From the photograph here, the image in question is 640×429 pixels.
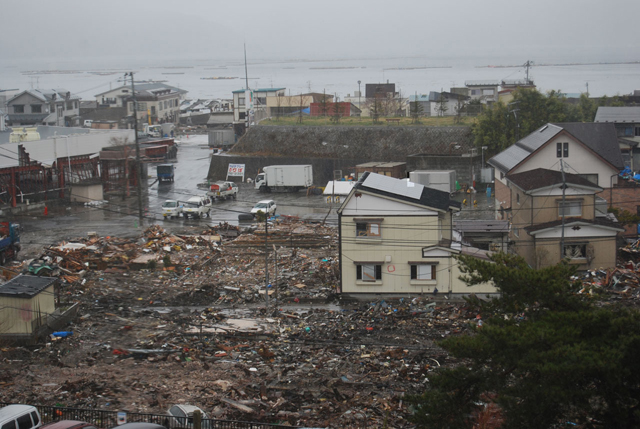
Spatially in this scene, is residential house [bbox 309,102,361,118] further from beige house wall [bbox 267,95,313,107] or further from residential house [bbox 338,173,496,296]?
residential house [bbox 338,173,496,296]

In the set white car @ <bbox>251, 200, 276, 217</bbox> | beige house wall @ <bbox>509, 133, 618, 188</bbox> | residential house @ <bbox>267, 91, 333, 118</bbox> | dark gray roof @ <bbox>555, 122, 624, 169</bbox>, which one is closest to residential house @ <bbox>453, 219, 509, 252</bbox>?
beige house wall @ <bbox>509, 133, 618, 188</bbox>

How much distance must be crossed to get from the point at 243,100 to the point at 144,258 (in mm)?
27249

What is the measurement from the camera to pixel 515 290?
7.12 metres

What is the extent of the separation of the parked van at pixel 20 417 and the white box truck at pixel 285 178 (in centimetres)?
2054

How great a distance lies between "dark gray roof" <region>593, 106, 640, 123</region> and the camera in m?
28.9

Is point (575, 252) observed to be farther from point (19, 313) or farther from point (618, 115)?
point (618, 115)

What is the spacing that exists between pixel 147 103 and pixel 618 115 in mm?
36456

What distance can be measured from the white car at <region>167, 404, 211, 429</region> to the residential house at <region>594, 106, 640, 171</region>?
2371cm

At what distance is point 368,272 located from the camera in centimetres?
1414

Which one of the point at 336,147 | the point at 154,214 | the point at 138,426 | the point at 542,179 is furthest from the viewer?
Answer: the point at 336,147

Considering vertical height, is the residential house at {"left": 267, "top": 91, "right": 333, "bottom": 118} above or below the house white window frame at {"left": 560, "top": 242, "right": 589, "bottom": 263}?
above

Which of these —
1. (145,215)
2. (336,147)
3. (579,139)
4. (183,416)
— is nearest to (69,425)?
(183,416)

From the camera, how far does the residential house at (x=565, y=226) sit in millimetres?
15289

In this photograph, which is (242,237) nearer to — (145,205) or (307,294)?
(307,294)
